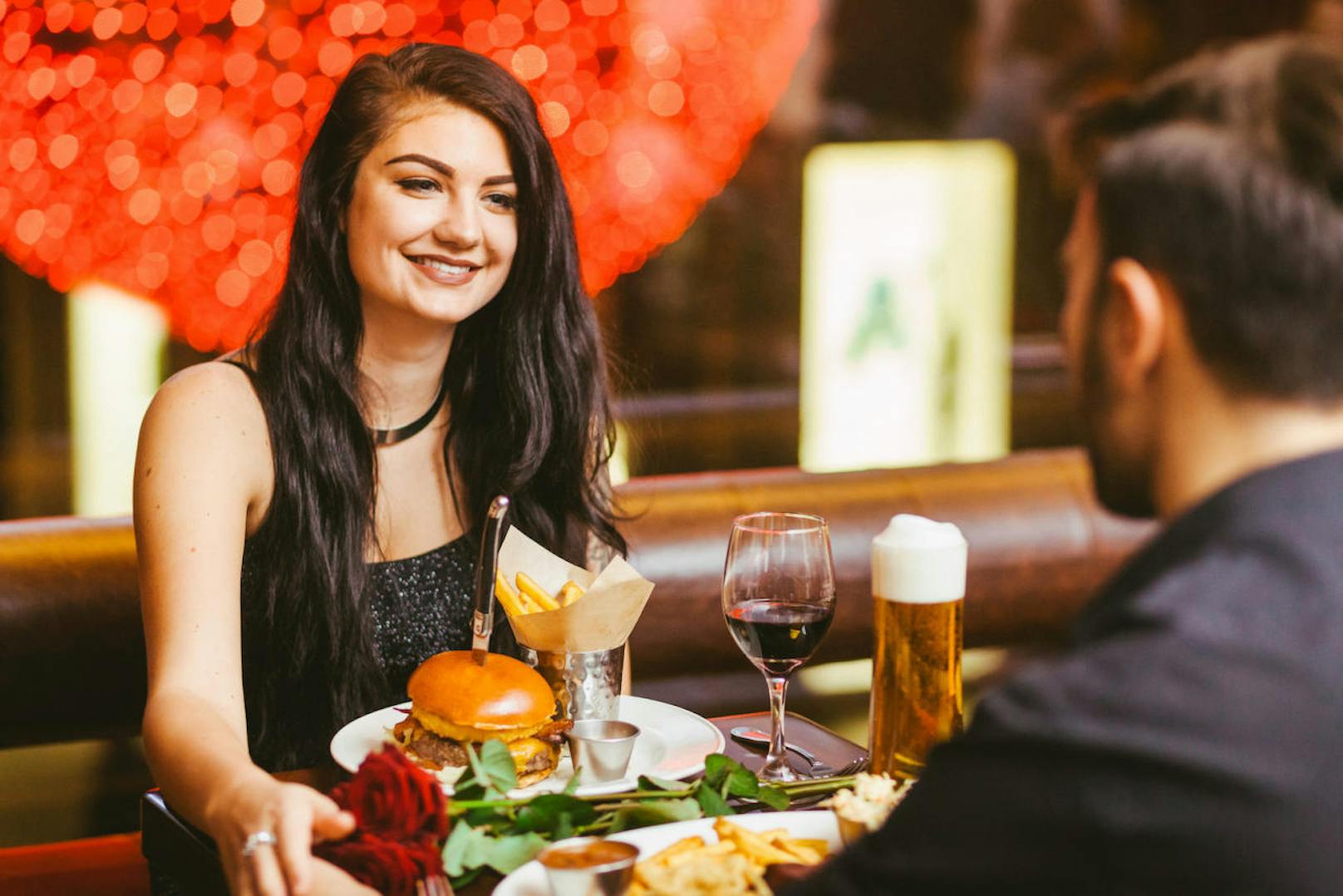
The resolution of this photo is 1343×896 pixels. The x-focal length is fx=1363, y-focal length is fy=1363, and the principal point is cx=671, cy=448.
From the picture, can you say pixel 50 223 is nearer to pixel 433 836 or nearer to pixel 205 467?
pixel 205 467

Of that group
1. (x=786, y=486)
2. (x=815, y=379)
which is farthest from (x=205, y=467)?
(x=815, y=379)

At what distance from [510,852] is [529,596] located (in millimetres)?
411

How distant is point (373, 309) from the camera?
6.82 feet

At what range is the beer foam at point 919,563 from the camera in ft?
4.48

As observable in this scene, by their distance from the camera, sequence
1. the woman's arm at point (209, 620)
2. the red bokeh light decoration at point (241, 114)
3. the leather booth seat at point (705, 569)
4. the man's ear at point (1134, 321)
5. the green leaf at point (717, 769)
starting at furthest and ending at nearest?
the red bokeh light decoration at point (241, 114), the leather booth seat at point (705, 569), the green leaf at point (717, 769), the woman's arm at point (209, 620), the man's ear at point (1134, 321)

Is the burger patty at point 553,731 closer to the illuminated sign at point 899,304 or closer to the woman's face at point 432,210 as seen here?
the woman's face at point 432,210

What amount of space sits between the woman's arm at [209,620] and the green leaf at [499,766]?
0.17 m

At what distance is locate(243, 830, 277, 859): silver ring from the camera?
3.72 feet

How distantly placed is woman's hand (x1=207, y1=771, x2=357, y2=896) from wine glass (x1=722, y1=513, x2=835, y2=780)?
0.53 meters

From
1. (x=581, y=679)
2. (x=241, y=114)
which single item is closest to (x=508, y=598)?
(x=581, y=679)

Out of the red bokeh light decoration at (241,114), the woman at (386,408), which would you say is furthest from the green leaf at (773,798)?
the red bokeh light decoration at (241,114)

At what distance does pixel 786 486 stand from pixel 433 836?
1888mm

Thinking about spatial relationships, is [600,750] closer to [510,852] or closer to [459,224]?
[510,852]

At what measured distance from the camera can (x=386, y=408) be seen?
83.7 inches
